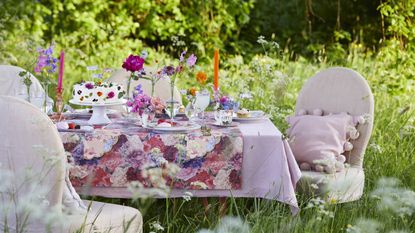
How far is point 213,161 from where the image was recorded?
3076mm

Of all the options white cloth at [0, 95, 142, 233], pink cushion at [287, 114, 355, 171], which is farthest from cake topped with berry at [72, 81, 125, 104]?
Result: pink cushion at [287, 114, 355, 171]

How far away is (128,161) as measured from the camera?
305 cm

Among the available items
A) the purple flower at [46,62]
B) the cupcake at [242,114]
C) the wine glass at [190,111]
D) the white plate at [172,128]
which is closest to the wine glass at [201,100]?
the wine glass at [190,111]

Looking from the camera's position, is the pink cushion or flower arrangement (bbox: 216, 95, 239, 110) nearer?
flower arrangement (bbox: 216, 95, 239, 110)

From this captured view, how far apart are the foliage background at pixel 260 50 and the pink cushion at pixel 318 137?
142 mm

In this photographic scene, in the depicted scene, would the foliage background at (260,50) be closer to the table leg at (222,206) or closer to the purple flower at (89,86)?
the table leg at (222,206)

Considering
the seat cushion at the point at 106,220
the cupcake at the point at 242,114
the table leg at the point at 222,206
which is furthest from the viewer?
the cupcake at the point at 242,114

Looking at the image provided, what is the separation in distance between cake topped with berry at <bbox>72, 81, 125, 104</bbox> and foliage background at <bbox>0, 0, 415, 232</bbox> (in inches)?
18.6

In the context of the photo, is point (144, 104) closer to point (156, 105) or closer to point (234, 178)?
point (156, 105)

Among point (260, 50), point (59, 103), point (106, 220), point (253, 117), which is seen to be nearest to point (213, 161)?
point (253, 117)

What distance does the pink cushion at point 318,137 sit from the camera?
368 cm

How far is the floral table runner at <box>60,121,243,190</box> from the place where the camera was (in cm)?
304

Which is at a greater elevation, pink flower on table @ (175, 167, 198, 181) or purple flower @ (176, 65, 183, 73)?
purple flower @ (176, 65, 183, 73)

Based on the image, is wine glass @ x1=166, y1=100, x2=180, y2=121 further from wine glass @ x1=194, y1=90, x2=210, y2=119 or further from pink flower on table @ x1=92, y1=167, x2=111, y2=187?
pink flower on table @ x1=92, y1=167, x2=111, y2=187
